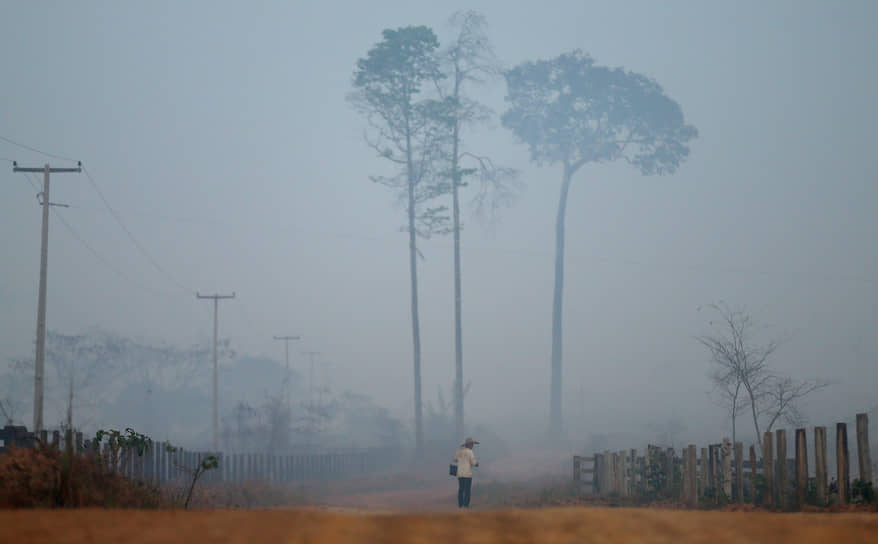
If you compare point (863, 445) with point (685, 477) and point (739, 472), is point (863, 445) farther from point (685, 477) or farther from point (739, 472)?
point (685, 477)

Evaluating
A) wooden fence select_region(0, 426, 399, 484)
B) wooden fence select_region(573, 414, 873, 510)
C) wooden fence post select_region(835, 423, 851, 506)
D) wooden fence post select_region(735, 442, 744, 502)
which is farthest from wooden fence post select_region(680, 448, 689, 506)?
wooden fence select_region(0, 426, 399, 484)

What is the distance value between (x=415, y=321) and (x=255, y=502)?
3196 cm

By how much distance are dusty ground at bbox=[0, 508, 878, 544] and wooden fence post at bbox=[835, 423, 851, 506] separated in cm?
1290

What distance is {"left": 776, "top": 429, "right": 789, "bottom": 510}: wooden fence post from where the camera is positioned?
19.6 meters

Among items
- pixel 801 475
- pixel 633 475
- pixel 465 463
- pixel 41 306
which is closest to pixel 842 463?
pixel 801 475

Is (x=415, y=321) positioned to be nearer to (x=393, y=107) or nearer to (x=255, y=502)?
(x=393, y=107)

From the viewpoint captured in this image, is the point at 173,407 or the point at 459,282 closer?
the point at 459,282

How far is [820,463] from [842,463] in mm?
392

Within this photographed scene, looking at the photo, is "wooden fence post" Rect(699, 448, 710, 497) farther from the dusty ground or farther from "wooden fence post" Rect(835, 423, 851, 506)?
the dusty ground

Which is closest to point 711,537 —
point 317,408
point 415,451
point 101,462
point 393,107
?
point 101,462

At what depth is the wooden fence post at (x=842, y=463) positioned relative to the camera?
17422 millimetres

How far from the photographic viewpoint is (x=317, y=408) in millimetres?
78750

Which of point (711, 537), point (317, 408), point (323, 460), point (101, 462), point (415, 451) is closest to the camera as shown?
point (711, 537)

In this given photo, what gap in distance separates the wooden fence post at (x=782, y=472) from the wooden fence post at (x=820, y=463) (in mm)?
1188
